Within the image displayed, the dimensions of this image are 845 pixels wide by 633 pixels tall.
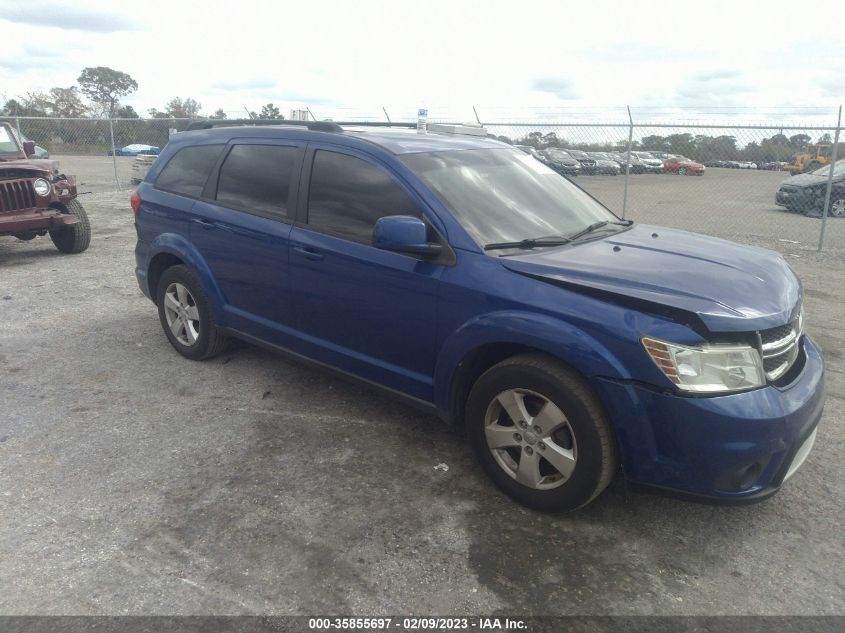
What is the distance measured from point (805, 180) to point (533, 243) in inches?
560

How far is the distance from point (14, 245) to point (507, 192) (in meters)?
9.18

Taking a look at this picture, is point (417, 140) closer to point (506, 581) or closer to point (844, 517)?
point (506, 581)

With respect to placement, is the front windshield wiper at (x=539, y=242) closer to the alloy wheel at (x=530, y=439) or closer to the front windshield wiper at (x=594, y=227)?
the front windshield wiper at (x=594, y=227)

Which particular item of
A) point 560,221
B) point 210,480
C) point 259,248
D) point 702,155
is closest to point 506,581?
point 210,480

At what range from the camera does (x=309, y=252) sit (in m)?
4.04

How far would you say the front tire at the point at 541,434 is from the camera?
298 centimetres

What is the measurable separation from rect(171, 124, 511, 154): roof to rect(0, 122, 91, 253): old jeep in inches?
188

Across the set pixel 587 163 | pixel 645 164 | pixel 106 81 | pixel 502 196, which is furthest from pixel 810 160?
pixel 106 81

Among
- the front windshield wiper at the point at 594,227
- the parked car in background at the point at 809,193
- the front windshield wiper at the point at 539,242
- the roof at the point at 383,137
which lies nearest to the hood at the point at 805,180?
the parked car in background at the point at 809,193

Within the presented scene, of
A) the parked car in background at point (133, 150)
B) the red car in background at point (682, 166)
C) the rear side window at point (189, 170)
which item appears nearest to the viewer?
the rear side window at point (189, 170)

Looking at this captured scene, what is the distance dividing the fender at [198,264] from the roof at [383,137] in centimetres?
80

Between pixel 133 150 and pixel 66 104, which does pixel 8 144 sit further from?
pixel 66 104

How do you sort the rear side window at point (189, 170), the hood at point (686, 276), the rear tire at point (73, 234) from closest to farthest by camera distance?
the hood at point (686, 276)
the rear side window at point (189, 170)
the rear tire at point (73, 234)

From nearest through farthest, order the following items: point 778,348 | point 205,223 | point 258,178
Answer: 1. point 778,348
2. point 258,178
3. point 205,223
